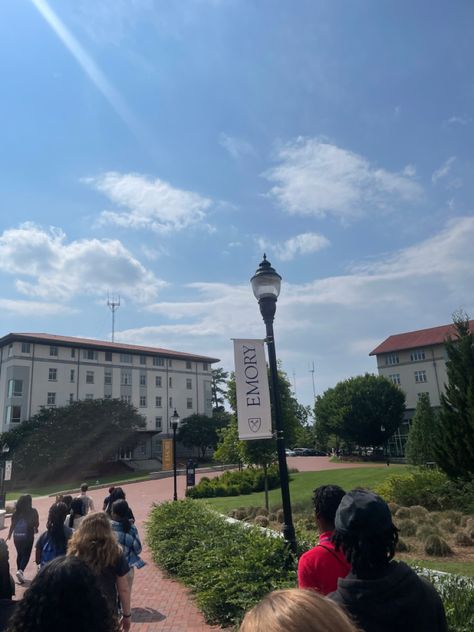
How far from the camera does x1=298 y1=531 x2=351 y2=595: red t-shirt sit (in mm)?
2846

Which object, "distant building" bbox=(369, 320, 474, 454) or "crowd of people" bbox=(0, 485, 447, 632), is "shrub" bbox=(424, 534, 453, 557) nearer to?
"crowd of people" bbox=(0, 485, 447, 632)

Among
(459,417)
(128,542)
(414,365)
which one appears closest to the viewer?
(128,542)

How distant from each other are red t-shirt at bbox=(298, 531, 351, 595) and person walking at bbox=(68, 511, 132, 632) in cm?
202

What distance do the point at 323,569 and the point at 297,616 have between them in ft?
5.53

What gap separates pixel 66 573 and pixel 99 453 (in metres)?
51.4

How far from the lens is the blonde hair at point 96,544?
13.6ft

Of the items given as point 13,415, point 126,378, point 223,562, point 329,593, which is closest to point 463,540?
point 223,562

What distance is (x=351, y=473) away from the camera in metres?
25.4

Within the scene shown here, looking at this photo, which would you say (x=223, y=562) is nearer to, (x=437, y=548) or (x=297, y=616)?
(x=437, y=548)

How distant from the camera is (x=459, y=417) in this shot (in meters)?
15.9

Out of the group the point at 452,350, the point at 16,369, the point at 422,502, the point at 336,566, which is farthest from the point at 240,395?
the point at 16,369

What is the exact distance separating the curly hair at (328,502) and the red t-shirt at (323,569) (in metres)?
0.28

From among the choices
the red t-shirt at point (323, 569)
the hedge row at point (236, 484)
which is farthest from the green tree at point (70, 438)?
the red t-shirt at point (323, 569)

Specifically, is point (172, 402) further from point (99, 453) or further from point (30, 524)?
point (30, 524)
